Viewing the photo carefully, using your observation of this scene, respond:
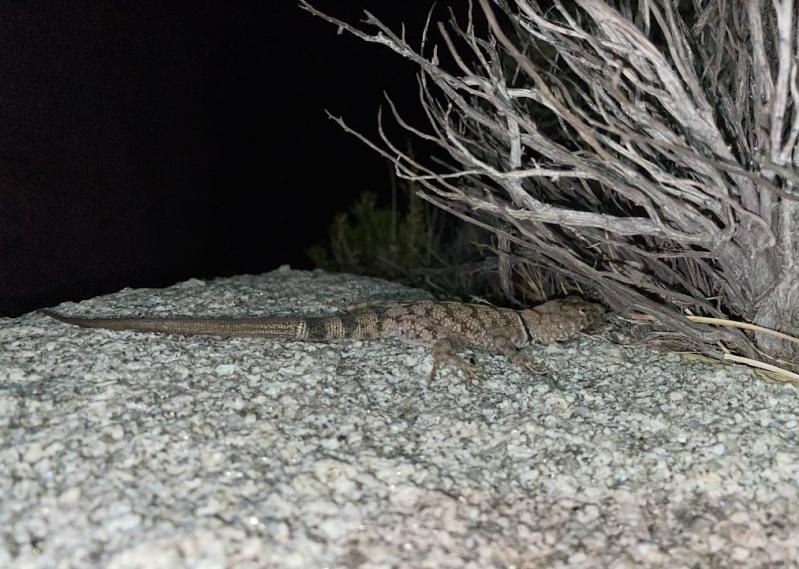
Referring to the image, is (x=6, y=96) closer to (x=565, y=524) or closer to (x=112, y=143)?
(x=112, y=143)

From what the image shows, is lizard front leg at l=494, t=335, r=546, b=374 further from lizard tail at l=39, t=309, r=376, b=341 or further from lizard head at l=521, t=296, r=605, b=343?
lizard tail at l=39, t=309, r=376, b=341

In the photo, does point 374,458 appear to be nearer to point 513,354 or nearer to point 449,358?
point 449,358

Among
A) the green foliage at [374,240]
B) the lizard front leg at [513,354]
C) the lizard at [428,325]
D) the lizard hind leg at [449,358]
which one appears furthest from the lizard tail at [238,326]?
the green foliage at [374,240]

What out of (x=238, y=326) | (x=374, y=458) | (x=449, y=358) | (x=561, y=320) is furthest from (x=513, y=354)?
(x=238, y=326)

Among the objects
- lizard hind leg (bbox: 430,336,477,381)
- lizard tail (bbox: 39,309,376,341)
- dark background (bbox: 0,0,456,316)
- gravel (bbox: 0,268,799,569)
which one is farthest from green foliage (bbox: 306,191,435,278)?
gravel (bbox: 0,268,799,569)

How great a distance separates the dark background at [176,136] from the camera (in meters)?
4.45

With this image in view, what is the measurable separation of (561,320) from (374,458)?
1.78 m

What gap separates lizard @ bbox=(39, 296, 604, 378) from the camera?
387 centimetres

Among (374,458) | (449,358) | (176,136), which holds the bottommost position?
(374,458)

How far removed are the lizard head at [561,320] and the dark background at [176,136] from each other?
2966 mm

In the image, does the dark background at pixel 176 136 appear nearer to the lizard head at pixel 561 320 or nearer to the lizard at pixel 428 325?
the lizard at pixel 428 325

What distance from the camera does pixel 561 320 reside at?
430 cm

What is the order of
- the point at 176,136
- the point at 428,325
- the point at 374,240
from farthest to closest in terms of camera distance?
the point at 374,240
the point at 176,136
the point at 428,325

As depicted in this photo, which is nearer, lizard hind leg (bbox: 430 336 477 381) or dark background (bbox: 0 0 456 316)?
lizard hind leg (bbox: 430 336 477 381)
